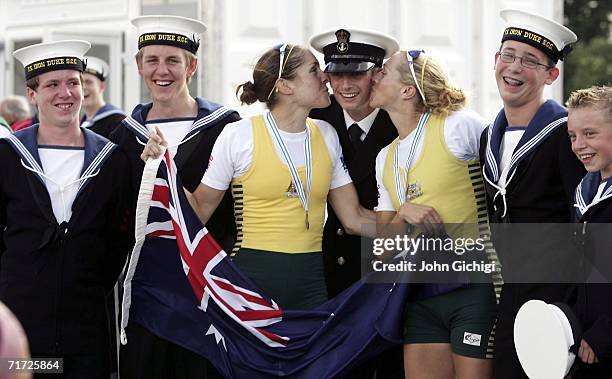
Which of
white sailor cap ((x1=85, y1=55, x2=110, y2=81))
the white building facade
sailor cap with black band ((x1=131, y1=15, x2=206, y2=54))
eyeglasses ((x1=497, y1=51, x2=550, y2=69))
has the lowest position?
eyeglasses ((x1=497, y1=51, x2=550, y2=69))

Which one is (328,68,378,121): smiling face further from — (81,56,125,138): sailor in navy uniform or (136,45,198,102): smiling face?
(81,56,125,138): sailor in navy uniform

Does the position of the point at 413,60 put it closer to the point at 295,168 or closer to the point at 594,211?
the point at 295,168

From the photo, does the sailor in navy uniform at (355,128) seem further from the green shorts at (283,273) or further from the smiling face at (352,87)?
the green shorts at (283,273)

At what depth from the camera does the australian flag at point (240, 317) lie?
4.57 metres

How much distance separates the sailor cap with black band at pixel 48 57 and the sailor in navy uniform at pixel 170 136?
377 mm

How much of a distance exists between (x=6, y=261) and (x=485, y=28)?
5.86m

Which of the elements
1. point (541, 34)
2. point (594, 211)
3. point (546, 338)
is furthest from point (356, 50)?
point (546, 338)

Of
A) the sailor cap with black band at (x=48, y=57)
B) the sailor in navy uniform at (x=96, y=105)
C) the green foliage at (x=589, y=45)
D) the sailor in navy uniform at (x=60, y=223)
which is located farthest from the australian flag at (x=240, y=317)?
the green foliage at (x=589, y=45)

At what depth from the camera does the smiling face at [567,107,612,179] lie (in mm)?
3824

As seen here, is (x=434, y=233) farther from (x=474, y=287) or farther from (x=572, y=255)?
(x=572, y=255)

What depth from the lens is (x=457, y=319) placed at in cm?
433

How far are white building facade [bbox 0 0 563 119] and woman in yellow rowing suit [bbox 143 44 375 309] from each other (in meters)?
3.77

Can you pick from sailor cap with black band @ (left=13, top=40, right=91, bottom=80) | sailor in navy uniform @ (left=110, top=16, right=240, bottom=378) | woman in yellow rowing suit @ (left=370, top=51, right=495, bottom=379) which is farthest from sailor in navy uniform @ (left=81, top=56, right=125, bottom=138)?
woman in yellow rowing suit @ (left=370, top=51, right=495, bottom=379)

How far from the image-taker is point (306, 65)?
473 cm
